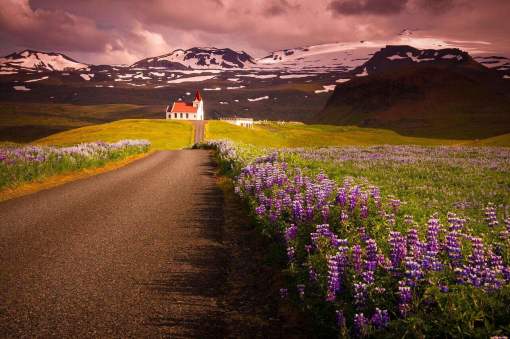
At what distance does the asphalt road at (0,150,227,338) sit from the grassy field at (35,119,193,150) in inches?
2523

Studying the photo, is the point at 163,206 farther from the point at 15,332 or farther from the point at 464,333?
the point at 464,333

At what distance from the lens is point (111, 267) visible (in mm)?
8164

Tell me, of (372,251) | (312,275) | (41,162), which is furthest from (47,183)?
(372,251)

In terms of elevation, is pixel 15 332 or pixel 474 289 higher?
pixel 474 289

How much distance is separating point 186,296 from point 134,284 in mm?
1119

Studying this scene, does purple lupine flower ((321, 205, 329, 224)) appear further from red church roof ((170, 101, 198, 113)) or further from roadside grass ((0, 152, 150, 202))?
red church roof ((170, 101, 198, 113))

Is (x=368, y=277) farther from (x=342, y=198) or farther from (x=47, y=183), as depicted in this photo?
(x=47, y=183)

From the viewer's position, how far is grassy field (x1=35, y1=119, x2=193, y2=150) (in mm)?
82556

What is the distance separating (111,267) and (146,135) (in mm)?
85231

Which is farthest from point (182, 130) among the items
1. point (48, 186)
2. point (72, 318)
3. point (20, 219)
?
point (72, 318)

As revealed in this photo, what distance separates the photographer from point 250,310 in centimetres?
649

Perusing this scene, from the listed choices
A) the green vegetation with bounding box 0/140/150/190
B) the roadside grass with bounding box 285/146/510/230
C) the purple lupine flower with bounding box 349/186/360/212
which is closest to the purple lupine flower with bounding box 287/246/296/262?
the purple lupine flower with bounding box 349/186/360/212

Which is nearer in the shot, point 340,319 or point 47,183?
point 340,319

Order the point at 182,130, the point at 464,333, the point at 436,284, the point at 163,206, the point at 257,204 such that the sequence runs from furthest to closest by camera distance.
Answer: the point at 182,130 < the point at 163,206 < the point at 257,204 < the point at 436,284 < the point at 464,333
